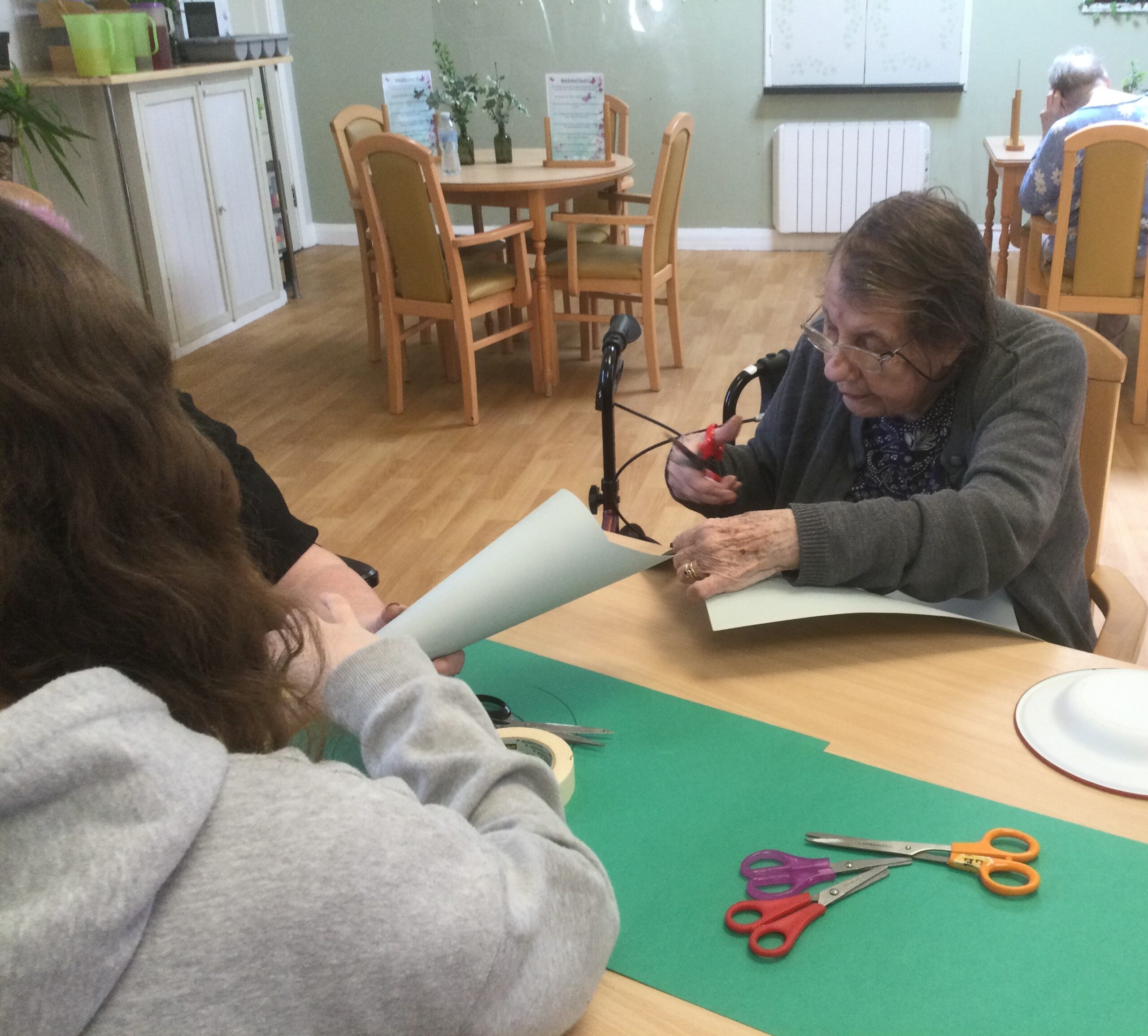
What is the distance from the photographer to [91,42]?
4355 millimetres

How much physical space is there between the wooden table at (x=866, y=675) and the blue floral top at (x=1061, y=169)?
9.33 ft

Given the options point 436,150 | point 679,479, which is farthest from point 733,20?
point 679,479

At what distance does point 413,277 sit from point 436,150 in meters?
0.94

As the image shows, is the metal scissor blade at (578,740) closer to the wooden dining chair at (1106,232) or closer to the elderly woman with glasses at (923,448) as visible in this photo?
the elderly woman with glasses at (923,448)

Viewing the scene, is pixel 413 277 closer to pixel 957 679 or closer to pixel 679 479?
pixel 679 479

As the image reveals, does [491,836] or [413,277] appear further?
[413,277]

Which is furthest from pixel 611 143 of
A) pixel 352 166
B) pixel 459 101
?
pixel 352 166

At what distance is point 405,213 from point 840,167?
315 centimetres

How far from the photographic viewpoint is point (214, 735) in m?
0.68

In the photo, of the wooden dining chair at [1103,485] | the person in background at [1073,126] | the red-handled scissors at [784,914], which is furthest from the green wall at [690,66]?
the red-handled scissors at [784,914]

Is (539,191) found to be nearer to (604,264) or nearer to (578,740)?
(604,264)

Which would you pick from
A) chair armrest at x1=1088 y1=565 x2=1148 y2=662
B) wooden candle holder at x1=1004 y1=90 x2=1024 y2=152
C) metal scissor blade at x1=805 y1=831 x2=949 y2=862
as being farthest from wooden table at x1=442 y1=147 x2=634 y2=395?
metal scissor blade at x1=805 y1=831 x2=949 y2=862

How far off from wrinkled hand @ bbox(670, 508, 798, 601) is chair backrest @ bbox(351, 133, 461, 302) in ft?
8.79

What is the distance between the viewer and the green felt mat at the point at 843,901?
0.75 m
